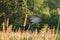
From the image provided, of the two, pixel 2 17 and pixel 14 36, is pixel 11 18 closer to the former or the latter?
pixel 2 17

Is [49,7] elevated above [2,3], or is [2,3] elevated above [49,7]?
[2,3]

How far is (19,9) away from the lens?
1925 centimetres

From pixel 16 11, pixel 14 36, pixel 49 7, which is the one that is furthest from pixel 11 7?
pixel 14 36

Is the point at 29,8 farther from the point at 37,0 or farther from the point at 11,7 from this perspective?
the point at 37,0

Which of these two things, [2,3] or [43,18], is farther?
[43,18]

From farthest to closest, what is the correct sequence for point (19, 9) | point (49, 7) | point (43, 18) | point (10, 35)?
point (49, 7)
point (43, 18)
point (19, 9)
point (10, 35)

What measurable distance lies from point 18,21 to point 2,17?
131 cm

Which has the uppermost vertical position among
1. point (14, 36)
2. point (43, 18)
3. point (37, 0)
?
point (14, 36)

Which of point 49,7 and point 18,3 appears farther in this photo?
point 49,7

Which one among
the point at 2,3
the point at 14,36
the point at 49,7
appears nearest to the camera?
the point at 14,36

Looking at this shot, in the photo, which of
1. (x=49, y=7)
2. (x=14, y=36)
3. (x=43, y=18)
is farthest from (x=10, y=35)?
(x=49, y=7)

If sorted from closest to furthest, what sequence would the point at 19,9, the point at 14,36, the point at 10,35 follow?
the point at 10,35 → the point at 14,36 → the point at 19,9

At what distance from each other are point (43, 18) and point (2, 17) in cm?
758

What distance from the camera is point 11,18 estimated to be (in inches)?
742
